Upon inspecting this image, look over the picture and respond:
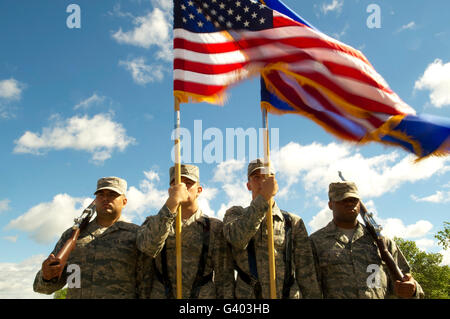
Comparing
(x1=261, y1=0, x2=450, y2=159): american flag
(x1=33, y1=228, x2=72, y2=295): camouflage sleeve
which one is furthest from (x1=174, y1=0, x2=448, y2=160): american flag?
(x1=33, y1=228, x2=72, y2=295): camouflage sleeve

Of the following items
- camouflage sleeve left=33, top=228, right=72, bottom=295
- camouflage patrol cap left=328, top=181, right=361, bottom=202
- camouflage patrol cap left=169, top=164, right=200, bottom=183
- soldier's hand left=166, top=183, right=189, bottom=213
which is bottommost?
camouflage sleeve left=33, top=228, right=72, bottom=295

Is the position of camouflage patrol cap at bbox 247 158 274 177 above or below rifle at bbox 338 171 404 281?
above

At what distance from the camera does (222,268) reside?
4.73 meters

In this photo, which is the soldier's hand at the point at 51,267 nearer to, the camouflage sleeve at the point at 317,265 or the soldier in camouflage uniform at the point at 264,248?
the soldier in camouflage uniform at the point at 264,248

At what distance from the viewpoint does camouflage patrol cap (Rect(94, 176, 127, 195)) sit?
16.8ft

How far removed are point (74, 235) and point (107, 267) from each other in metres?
0.58

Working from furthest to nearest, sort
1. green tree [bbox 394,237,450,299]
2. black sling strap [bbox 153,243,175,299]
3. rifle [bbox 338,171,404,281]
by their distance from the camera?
green tree [bbox 394,237,450,299] < rifle [bbox 338,171,404,281] < black sling strap [bbox 153,243,175,299]

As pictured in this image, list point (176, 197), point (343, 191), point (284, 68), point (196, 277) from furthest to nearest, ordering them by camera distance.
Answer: point (343, 191) → point (284, 68) → point (196, 277) → point (176, 197)

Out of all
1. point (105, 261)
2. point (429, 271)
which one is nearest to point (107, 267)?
point (105, 261)

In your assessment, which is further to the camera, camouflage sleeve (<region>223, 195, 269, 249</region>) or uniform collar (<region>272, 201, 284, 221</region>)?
uniform collar (<region>272, 201, 284, 221</region>)

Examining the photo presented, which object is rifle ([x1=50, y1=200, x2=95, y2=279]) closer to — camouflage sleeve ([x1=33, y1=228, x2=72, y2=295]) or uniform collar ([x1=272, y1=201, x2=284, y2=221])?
camouflage sleeve ([x1=33, y1=228, x2=72, y2=295])

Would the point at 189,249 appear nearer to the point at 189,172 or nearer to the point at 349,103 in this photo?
the point at 189,172

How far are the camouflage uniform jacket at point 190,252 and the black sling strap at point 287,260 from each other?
0.64 metres

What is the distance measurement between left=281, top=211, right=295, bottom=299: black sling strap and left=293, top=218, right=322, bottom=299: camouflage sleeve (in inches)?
4.3
